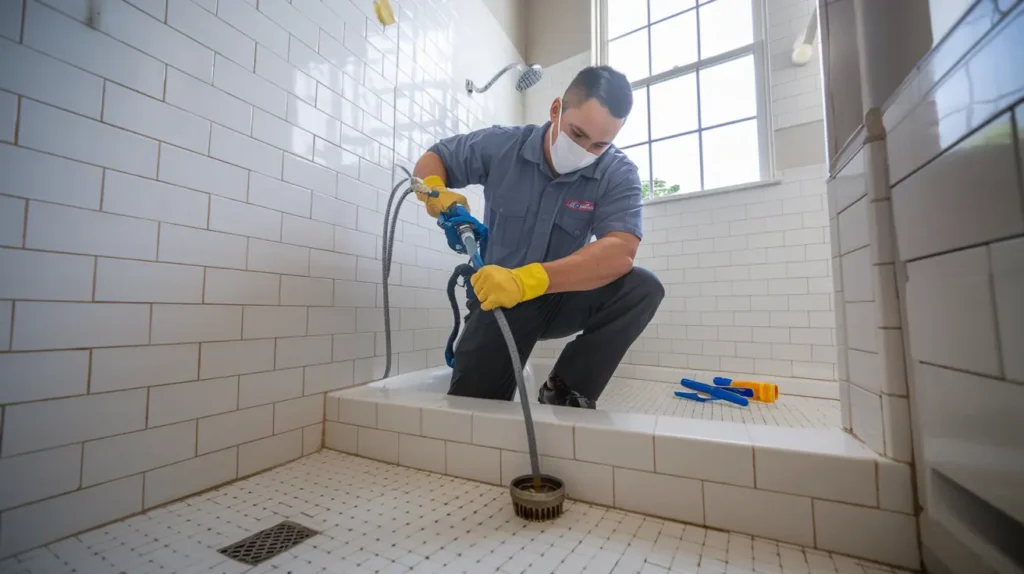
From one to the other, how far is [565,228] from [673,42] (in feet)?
6.69

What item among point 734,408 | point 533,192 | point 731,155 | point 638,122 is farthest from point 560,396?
point 638,122

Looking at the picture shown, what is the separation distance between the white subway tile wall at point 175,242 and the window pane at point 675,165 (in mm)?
1723

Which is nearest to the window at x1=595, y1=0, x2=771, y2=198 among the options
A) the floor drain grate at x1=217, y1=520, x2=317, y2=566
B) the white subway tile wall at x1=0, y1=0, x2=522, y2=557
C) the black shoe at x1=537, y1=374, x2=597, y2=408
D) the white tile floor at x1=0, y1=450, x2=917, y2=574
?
the black shoe at x1=537, y1=374, x2=597, y2=408

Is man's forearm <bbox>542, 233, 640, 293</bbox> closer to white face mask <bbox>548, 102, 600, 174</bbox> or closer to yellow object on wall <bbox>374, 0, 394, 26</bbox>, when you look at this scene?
white face mask <bbox>548, 102, 600, 174</bbox>

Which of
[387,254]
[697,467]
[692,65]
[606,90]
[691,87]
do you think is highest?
[692,65]

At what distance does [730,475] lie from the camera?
0.61 meters

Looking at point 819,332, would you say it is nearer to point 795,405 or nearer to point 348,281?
point 795,405

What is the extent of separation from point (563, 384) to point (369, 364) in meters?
0.61

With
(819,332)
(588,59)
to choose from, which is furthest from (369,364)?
(588,59)

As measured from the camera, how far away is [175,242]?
0.77 metres

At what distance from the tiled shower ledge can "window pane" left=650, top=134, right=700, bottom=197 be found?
6.11 feet

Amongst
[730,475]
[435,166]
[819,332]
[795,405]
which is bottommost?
[795,405]

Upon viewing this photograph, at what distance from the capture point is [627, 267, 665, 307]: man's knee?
3.72 feet

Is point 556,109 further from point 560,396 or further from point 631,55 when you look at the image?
point 631,55
